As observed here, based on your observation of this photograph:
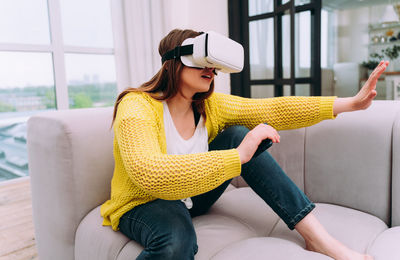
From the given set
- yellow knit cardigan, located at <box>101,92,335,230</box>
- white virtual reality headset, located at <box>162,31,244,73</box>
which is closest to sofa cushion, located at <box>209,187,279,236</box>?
yellow knit cardigan, located at <box>101,92,335,230</box>

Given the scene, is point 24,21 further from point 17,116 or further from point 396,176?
Result: point 396,176

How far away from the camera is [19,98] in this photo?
294cm

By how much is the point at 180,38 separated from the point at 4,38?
2.29 m

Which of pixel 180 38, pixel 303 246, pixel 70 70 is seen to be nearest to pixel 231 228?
pixel 303 246

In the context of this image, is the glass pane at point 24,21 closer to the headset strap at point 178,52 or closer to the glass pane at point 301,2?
the glass pane at point 301,2

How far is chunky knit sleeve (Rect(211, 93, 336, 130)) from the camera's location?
1134 mm

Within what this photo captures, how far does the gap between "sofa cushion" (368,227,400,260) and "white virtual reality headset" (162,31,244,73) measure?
0.66 m

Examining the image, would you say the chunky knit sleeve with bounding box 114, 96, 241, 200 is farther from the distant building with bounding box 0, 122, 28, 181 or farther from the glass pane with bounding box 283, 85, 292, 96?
the distant building with bounding box 0, 122, 28, 181

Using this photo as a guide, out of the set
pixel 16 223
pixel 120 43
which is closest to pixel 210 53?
pixel 16 223

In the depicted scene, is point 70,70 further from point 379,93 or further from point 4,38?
point 379,93

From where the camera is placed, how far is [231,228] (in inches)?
42.2

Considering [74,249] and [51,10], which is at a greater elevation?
[51,10]

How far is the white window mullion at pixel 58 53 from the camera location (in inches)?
110

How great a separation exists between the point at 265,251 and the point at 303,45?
2.29 meters
